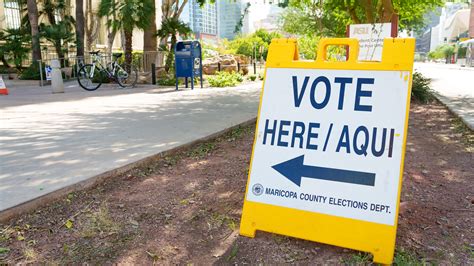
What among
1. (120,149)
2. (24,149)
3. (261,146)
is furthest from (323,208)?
(24,149)

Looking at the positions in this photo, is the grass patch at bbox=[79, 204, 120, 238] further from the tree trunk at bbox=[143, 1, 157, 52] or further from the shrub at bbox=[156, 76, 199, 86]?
the tree trunk at bbox=[143, 1, 157, 52]

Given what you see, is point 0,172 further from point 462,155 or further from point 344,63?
point 462,155

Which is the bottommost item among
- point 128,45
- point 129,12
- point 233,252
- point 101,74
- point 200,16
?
point 233,252

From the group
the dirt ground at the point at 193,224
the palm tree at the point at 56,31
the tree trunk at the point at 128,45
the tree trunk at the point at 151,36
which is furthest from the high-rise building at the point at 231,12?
the dirt ground at the point at 193,224

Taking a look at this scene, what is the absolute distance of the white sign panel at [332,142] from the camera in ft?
7.76

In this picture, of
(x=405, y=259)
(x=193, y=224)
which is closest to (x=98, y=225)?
(x=193, y=224)

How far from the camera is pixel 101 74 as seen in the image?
13.7 m

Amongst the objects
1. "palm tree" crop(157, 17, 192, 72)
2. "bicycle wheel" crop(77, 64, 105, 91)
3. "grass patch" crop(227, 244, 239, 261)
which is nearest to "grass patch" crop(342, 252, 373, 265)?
"grass patch" crop(227, 244, 239, 261)

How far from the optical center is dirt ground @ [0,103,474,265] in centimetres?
248

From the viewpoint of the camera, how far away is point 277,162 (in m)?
2.62

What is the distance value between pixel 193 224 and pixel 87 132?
3.50 metres

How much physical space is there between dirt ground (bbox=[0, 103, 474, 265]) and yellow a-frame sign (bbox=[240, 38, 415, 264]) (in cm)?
18

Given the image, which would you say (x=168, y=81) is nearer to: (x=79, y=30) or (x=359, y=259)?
(x=79, y=30)

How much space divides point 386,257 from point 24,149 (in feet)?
14.1
